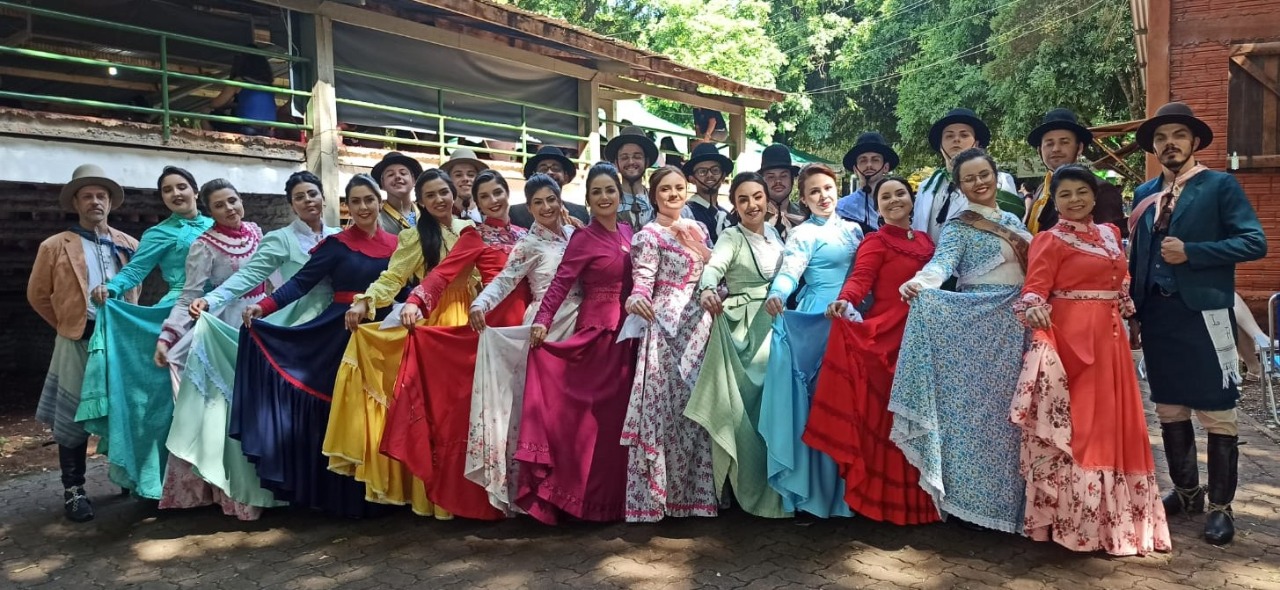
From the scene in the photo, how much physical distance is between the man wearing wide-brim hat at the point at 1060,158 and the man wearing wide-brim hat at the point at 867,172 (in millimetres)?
1006

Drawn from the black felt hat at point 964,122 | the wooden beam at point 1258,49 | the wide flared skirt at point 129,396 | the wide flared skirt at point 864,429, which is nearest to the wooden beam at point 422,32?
the wide flared skirt at point 129,396

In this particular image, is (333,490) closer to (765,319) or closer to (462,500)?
(462,500)

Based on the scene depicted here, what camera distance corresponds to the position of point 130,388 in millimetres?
4660

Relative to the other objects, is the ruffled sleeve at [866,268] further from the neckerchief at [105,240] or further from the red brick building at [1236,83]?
the red brick building at [1236,83]

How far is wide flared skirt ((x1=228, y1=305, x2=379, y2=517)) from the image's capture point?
4.36 m

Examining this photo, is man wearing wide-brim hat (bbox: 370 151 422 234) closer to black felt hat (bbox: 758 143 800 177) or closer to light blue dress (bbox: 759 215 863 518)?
black felt hat (bbox: 758 143 800 177)

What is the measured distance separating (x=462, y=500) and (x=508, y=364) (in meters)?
0.71

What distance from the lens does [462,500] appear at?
4238 millimetres

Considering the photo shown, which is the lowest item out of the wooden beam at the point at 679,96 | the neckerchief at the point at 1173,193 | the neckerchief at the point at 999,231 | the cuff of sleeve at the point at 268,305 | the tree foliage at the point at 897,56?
the cuff of sleeve at the point at 268,305

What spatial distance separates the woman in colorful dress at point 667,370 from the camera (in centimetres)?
404

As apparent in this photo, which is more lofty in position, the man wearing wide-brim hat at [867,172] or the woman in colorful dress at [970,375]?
the man wearing wide-brim hat at [867,172]

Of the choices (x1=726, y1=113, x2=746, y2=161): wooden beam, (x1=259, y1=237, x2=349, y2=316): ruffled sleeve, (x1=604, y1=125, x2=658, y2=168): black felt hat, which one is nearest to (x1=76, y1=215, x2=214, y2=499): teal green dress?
(x1=259, y1=237, x2=349, y2=316): ruffled sleeve

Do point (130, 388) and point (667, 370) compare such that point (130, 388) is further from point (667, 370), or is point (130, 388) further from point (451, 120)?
point (451, 120)

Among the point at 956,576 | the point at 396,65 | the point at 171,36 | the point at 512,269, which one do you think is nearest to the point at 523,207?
the point at 512,269
